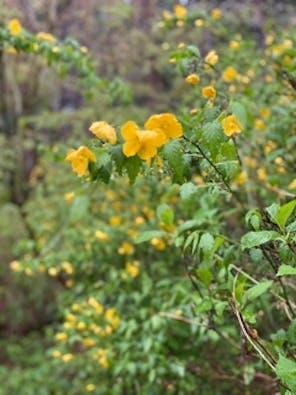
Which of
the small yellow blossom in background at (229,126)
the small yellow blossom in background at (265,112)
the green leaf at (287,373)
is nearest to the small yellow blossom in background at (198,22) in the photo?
the small yellow blossom in background at (265,112)

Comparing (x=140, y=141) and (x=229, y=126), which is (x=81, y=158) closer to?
(x=140, y=141)

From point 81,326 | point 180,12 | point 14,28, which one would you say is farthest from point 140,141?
point 81,326

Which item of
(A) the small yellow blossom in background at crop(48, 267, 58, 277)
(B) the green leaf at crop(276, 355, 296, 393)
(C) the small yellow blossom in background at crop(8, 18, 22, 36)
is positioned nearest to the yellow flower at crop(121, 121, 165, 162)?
(B) the green leaf at crop(276, 355, 296, 393)

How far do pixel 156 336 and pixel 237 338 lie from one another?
366mm

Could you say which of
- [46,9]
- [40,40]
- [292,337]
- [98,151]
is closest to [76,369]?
[40,40]

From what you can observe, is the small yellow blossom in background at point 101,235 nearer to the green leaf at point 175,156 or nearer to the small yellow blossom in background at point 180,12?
the small yellow blossom in background at point 180,12

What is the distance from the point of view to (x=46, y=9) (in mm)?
5297

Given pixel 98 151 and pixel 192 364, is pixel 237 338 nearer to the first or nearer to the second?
pixel 192 364

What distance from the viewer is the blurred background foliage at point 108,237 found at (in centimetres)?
232

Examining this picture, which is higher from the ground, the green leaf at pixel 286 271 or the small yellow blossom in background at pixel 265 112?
the green leaf at pixel 286 271

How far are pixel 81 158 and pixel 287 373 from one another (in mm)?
544

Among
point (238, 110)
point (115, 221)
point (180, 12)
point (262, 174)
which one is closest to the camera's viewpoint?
point (238, 110)

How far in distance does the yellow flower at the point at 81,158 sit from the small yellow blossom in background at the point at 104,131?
0.13 ft

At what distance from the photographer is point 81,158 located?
0.99 m
